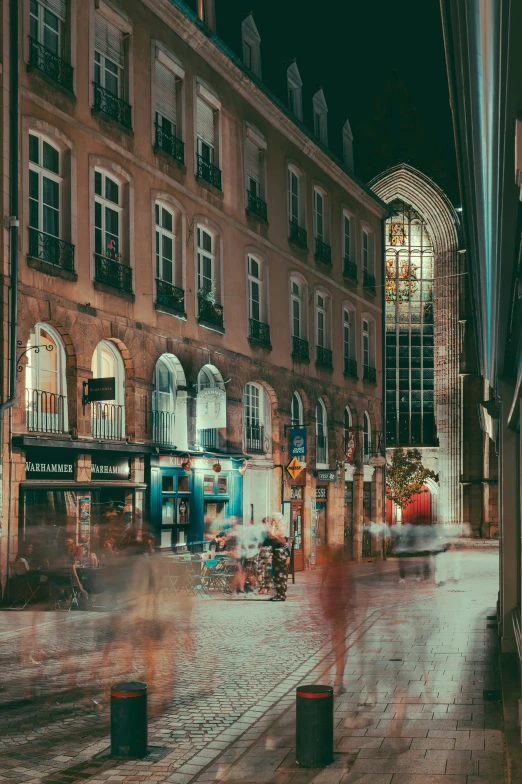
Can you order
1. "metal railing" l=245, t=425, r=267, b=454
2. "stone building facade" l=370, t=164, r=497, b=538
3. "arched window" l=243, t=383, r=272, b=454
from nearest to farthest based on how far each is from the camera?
"metal railing" l=245, t=425, r=267, b=454 < "arched window" l=243, t=383, r=272, b=454 < "stone building facade" l=370, t=164, r=497, b=538

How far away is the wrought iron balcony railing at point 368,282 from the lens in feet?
131

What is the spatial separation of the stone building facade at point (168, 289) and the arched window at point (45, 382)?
1.8 inches

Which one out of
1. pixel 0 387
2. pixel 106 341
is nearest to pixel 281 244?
pixel 106 341

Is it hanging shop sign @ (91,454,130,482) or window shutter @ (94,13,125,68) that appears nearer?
hanging shop sign @ (91,454,130,482)

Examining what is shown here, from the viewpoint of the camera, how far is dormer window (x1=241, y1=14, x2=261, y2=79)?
99.1 ft

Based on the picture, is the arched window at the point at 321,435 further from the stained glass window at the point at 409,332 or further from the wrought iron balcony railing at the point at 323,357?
the stained glass window at the point at 409,332

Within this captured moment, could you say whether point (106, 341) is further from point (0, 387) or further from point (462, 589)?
point (462, 589)

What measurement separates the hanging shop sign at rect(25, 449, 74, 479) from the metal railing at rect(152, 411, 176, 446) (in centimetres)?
362

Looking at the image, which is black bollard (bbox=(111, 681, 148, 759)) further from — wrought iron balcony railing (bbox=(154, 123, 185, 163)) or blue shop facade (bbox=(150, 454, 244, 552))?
wrought iron balcony railing (bbox=(154, 123, 185, 163))

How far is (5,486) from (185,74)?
1262 centimetres

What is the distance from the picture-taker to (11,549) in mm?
18406

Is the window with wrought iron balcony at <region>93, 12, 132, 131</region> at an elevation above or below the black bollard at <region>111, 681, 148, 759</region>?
above

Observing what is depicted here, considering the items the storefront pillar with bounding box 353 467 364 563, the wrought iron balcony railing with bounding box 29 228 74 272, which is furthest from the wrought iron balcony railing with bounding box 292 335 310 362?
the wrought iron balcony railing with bounding box 29 228 74 272

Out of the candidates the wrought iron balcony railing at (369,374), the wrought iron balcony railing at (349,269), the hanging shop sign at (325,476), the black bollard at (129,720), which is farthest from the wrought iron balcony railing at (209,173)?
the black bollard at (129,720)
